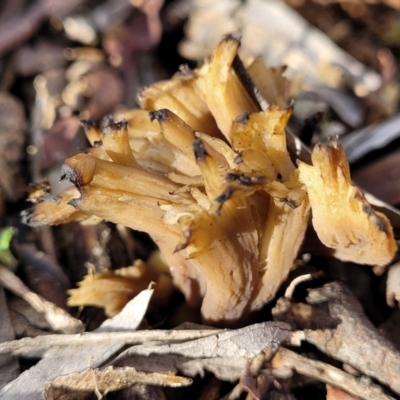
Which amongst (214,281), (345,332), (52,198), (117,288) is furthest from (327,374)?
(52,198)

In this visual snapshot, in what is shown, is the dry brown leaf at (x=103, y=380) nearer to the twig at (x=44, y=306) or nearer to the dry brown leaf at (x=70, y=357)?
the dry brown leaf at (x=70, y=357)

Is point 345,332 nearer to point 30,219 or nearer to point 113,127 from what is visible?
point 113,127

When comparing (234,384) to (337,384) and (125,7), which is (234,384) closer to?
(337,384)

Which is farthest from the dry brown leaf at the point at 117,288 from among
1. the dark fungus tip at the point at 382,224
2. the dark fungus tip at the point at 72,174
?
the dark fungus tip at the point at 382,224

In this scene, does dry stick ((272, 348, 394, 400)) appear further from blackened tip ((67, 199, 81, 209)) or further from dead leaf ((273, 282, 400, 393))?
blackened tip ((67, 199, 81, 209))

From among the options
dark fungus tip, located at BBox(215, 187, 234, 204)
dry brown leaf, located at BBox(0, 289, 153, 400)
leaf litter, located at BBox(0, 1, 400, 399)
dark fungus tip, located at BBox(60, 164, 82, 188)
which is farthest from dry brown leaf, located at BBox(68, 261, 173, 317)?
dark fungus tip, located at BBox(215, 187, 234, 204)

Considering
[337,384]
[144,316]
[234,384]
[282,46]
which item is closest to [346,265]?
[337,384]

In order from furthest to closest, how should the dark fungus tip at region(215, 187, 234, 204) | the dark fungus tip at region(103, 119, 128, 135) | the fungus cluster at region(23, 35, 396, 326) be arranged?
the dark fungus tip at region(103, 119, 128, 135) → the fungus cluster at region(23, 35, 396, 326) → the dark fungus tip at region(215, 187, 234, 204)
